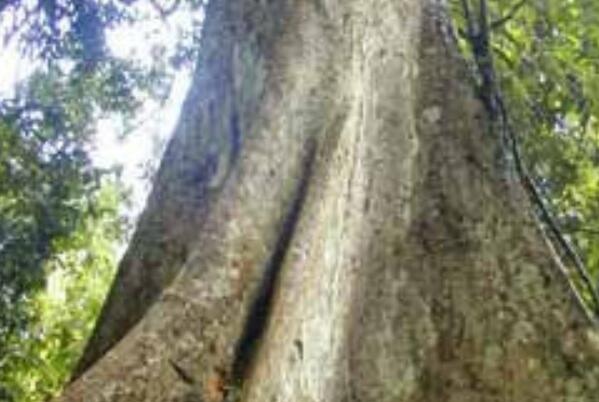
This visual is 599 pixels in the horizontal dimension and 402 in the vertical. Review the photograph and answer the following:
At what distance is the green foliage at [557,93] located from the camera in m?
6.41

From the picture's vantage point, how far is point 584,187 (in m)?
6.84

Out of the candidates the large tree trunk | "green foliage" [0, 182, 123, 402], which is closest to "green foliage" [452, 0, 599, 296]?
the large tree trunk

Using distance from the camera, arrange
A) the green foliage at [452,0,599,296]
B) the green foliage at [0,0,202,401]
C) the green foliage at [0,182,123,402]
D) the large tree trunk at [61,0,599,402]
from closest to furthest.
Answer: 1. the large tree trunk at [61,0,599,402]
2. the green foliage at [452,0,599,296]
3. the green foliage at [0,0,202,401]
4. the green foliage at [0,182,123,402]

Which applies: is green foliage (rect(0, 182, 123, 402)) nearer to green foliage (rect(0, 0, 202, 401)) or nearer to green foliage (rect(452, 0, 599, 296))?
green foliage (rect(0, 0, 202, 401))

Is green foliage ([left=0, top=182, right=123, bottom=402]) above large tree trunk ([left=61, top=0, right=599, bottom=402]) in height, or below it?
above

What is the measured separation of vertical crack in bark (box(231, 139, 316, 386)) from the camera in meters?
2.84

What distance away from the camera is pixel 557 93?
6.71 meters

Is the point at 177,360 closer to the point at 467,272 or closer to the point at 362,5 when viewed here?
the point at 467,272

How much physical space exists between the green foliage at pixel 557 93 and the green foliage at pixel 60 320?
5.42m

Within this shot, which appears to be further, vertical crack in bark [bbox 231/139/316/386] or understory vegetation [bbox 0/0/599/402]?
understory vegetation [bbox 0/0/599/402]

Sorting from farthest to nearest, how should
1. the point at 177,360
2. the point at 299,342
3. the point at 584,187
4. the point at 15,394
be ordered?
the point at 15,394, the point at 584,187, the point at 299,342, the point at 177,360

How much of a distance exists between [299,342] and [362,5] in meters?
1.73

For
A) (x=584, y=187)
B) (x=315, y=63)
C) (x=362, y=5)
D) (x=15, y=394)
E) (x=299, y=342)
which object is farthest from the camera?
(x=15, y=394)

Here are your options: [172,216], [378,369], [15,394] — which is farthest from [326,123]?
[15,394]
